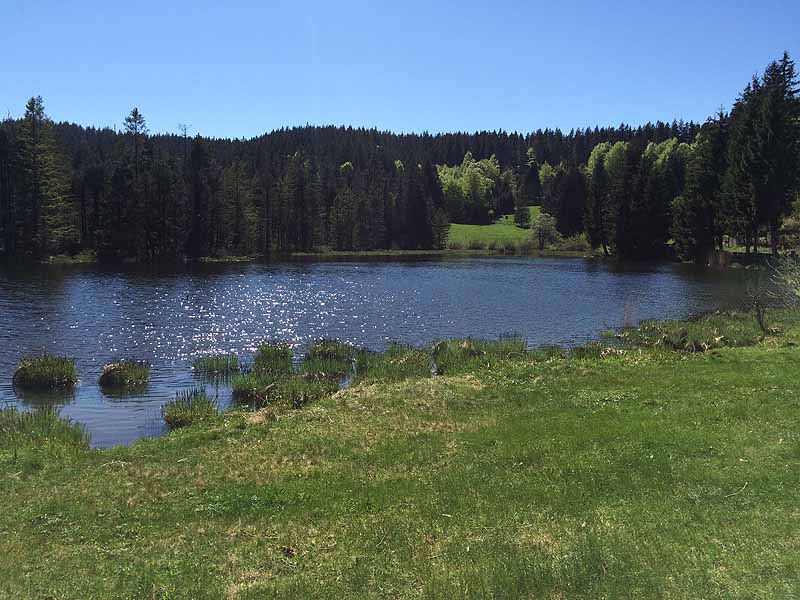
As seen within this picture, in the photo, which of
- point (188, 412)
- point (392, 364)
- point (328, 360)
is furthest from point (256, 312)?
point (188, 412)

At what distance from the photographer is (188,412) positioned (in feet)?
55.7

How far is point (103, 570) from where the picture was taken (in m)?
7.61

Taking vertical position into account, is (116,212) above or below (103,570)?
above

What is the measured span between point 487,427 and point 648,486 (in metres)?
4.79

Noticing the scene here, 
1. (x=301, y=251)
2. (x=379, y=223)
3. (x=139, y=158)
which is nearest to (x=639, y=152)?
(x=379, y=223)

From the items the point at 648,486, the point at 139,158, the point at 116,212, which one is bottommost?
the point at 648,486

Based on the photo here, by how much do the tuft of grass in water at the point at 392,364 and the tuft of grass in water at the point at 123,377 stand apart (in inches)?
310

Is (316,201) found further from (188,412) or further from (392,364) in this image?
(188,412)

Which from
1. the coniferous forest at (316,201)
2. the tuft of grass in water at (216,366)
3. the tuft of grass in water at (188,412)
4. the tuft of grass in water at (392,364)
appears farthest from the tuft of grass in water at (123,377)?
the coniferous forest at (316,201)

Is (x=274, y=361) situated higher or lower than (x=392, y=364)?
lower

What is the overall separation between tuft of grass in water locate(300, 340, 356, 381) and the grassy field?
533 centimetres

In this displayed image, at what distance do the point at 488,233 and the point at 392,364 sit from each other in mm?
122653

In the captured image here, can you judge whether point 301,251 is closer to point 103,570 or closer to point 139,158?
point 139,158

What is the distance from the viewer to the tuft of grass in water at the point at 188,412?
16688 mm
